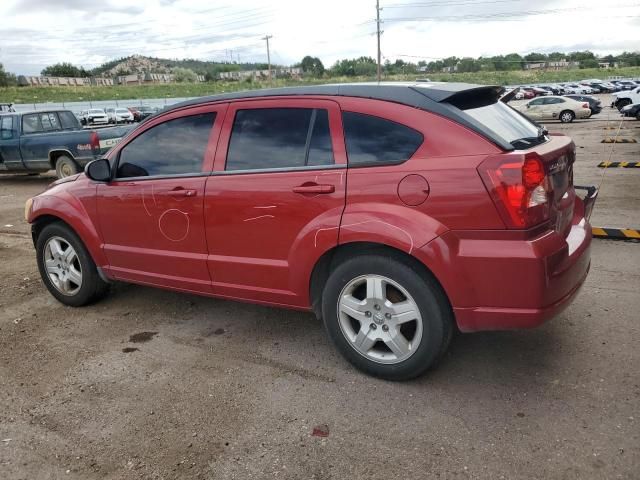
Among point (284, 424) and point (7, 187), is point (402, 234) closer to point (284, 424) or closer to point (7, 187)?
point (284, 424)

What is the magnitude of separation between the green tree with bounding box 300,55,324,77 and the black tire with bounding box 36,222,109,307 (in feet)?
373

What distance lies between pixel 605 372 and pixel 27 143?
12.6m

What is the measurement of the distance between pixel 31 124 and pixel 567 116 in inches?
982

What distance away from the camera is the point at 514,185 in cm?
277

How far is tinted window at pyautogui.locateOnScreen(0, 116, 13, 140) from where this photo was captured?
12609mm

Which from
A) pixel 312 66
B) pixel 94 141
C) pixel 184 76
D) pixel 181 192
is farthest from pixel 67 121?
pixel 312 66

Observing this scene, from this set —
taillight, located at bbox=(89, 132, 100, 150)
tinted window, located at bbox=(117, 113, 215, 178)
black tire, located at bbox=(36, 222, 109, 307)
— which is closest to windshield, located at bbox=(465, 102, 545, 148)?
tinted window, located at bbox=(117, 113, 215, 178)

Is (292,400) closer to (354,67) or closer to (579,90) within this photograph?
(579,90)

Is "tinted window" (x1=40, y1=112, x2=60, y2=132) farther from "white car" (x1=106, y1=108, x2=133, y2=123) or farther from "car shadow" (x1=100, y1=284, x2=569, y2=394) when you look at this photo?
"white car" (x1=106, y1=108, x2=133, y2=123)

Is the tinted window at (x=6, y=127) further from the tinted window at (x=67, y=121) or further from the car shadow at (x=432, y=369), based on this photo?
the car shadow at (x=432, y=369)

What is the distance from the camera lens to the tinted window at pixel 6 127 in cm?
1261

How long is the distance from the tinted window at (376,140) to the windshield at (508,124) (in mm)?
399

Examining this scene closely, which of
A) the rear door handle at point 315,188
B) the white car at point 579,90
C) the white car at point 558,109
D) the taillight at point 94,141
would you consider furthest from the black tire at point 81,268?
the white car at point 579,90

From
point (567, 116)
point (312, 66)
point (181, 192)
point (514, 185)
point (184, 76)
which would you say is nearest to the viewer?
point (514, 185)
